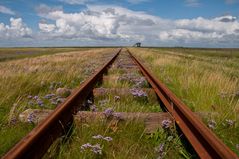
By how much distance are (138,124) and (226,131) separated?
41.5 inches

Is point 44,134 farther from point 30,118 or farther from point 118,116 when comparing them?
point 118,116

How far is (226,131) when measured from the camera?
A: 12.0 feet

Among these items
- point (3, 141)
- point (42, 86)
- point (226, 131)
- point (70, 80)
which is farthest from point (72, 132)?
point (70, 80)

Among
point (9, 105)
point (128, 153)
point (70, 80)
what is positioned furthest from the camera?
point (70, 80)

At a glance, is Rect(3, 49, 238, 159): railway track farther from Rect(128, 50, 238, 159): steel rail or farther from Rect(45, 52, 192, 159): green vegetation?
Rect(45, 52, 192, 159): green vegetation

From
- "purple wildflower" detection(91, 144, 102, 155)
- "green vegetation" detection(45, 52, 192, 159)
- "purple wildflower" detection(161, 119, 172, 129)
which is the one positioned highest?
"purple wildflower" detection(91, 144, 102, 155)

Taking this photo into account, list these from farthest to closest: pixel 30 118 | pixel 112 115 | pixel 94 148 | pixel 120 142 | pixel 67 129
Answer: pixel 112 115, pixel 30 118, pixel 67 129, pixel 120 142, pixel 94 148

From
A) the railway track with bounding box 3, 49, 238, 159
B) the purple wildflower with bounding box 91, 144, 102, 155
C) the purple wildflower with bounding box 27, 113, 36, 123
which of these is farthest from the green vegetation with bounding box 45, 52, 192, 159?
the purple wildflower with bounding box 27, 113, 36, 123

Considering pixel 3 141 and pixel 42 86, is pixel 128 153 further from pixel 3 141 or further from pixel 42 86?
pixel 42 86

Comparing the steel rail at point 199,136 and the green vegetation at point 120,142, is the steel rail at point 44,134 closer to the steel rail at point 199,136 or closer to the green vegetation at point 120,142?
the green vegetation at point 120,142

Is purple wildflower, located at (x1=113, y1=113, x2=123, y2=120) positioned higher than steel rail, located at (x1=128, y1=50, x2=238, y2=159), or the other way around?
steel rail, located at (x1=128, y1=50, x2=238, y2=159)

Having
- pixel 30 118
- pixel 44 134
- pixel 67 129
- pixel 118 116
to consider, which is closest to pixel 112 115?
pixel 118 116

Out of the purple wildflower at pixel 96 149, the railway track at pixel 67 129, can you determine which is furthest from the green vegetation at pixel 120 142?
the railway track at pixel 67 129

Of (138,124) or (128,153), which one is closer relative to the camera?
(128,153)
